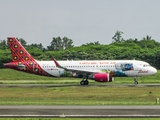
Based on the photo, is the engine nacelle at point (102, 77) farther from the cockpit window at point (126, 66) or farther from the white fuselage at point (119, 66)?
the cockpit window at point (126, 66)

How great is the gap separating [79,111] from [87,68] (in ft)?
110

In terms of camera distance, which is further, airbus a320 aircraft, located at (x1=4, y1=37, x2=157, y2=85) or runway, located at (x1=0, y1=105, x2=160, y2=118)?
airbus a320 aircraft, located at (x1=4, y1=37, x2=157, y2=85)

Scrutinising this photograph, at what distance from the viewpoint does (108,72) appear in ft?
199

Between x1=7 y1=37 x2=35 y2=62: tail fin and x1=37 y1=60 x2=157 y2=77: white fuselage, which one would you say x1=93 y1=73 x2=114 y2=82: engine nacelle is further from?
x1=7 y1=37 x2=35 y2=62: tail fin

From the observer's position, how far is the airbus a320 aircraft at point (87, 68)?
2383 inches

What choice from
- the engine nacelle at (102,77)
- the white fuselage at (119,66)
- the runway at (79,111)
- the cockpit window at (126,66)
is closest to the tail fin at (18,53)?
the white fuselage at (119,66)

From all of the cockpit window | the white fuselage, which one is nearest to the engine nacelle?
the white fuselage

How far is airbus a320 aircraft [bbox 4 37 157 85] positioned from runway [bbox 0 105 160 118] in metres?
28.5

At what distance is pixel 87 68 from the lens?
61.9 meters

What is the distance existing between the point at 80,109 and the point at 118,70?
31.5m

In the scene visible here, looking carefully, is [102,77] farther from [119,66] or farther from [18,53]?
[18,53]

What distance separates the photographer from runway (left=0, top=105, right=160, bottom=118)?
2634cm

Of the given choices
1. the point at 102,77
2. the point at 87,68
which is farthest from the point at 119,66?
the point at 87,68

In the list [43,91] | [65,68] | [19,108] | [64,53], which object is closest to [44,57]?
[64,53]
